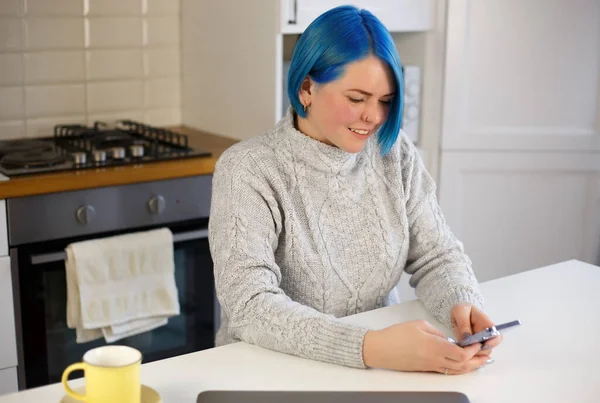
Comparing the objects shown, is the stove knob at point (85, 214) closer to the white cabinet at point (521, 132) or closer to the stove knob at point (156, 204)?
the stove knob at point (156, 204)

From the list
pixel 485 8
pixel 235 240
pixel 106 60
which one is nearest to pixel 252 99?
pixel 106 60

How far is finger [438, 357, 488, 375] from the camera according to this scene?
1.35 meters

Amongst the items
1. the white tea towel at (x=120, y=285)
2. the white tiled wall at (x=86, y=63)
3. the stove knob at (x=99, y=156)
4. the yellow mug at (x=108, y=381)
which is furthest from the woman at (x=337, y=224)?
the white tiled wall at (x=86, y=63)

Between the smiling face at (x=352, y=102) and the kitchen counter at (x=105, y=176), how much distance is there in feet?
2.69

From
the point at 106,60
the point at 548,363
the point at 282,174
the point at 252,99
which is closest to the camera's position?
the point at 548,363

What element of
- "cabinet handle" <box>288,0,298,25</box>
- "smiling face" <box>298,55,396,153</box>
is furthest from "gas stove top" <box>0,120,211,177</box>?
"smiling face" <box>298,55,396,153</box>

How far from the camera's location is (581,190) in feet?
9.42

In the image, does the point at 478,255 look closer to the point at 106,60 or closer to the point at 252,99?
the point at 252,99

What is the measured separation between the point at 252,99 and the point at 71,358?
0.92m

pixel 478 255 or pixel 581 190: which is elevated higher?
pixel 581 190

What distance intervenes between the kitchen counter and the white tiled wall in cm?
48

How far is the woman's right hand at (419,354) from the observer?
4.44 ft

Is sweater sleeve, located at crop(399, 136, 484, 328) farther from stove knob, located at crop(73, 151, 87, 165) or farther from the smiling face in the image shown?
stove knob, located at crop(73, 151, 87, 165)

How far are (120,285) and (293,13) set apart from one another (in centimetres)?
90
